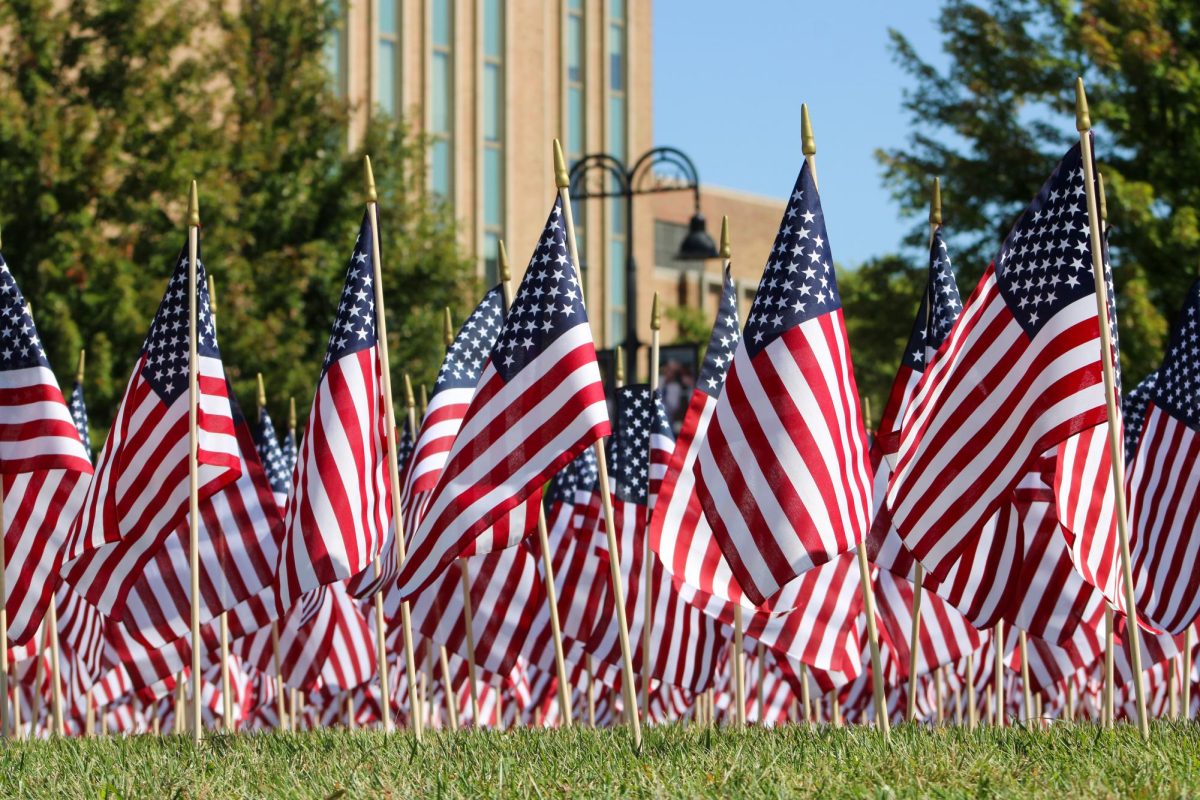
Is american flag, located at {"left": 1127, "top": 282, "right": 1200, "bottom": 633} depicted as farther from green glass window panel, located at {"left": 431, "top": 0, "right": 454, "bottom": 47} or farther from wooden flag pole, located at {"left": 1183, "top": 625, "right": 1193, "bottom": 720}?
green glass window panel, located at {"left": 431, "top": 0, "right": 454, "bottom": 47}

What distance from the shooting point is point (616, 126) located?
54.0 meters

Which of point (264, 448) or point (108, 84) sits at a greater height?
point (108, 84)

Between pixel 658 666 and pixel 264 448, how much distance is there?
437cm

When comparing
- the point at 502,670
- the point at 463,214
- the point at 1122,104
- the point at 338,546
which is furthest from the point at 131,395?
the point at 463,214

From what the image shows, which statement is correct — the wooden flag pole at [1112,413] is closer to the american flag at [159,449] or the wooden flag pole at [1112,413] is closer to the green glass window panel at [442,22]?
the american flag at [159,449]

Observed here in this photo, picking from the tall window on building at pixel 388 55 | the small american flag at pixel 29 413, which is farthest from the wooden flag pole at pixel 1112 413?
the tall window on building at pixel 388 55

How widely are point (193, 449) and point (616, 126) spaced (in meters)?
44.7

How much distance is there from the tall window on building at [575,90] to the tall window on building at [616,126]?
3.29 feet

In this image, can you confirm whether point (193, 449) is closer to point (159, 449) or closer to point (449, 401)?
point (159, 449)

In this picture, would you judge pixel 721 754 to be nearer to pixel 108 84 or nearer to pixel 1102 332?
pixel 1102 332

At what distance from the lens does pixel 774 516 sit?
8828 mm

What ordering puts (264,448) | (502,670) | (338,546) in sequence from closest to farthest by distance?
1. (338,546)
2. (502,670)
3. (264,448)

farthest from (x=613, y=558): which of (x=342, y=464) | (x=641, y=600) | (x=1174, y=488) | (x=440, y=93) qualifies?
(x=440, y=93)

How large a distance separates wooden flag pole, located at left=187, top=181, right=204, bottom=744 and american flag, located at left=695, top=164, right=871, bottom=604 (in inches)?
109
